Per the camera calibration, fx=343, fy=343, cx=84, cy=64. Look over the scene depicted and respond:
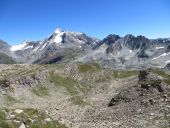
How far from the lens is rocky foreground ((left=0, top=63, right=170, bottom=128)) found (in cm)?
3216

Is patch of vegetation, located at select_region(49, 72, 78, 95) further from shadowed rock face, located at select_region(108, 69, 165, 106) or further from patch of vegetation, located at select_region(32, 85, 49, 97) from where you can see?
shadowed rock face, located at select_region(108, 69, 165, 106)

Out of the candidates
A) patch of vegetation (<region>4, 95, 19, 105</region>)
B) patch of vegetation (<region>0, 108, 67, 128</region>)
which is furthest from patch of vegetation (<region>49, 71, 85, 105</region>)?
patch of vegetation (<region>0, 108, 67, 128</region>)

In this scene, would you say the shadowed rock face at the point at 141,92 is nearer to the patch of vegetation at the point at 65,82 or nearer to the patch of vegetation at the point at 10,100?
the patch of vegetation at the point at 10,100

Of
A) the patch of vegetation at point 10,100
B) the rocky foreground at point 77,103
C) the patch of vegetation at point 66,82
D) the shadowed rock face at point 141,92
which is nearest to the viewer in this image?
the rocky foreground at point 77,103

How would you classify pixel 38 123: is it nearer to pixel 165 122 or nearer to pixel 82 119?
pixel 165 122

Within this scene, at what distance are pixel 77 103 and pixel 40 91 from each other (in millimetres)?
21096

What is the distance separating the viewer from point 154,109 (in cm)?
5078

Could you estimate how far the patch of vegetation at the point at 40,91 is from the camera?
93.8 meters

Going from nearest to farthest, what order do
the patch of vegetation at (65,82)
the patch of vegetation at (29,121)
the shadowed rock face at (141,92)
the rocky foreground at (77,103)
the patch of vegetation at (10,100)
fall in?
the patch of vegetation at (29,121)
the rocky foreground at (77,103)
the shadowed rock face at (141,92)
the patch of vegetation at (10,100)
the patch of vegetation at (65,82)

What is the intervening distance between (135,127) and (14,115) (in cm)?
1874

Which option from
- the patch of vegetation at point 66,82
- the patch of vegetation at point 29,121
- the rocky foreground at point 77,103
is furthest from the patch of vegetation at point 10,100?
the patch of vegetation at point 29,121

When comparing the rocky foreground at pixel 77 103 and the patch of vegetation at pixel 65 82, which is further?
the patch of vegetation at pixel 65 82

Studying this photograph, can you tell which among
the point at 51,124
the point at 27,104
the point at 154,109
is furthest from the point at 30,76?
the point at 51,124

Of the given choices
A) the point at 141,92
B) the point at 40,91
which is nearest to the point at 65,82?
the point at 40,91
